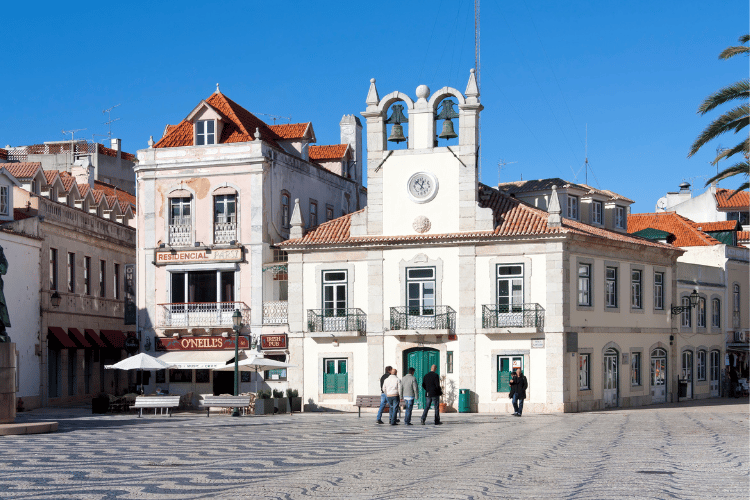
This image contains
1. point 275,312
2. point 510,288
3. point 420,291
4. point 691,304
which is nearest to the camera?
point 510,288

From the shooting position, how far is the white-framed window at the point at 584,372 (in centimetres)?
3681

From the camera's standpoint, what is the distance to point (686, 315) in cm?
4444

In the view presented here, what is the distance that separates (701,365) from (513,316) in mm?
13910

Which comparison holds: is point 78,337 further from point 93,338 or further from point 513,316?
point 513,316

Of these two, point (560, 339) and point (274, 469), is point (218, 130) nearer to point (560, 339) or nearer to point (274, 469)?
point (560, 339)

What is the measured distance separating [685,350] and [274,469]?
103ft

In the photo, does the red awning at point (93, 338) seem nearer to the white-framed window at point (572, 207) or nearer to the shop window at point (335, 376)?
the shop window at point (335, 376)

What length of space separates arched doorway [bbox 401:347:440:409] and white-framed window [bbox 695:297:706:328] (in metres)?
14.0

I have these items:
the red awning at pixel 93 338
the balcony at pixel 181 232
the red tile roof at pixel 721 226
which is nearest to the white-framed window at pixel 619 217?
the red tile roof at pixel 721 226

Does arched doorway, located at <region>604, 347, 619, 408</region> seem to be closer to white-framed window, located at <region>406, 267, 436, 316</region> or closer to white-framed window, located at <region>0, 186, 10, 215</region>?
white-framed window, located at <region>406, 267, 436, 316</region>

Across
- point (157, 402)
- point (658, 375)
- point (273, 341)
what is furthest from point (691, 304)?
point (157, 402)

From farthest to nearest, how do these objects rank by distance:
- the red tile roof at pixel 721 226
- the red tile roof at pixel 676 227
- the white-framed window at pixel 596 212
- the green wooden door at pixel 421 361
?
the red tile roof at pixel 721 226 → the red tile roof at pixel 676 227 → the white-framed window at pixel 596 212 → the green wooden door at pixel 421 361

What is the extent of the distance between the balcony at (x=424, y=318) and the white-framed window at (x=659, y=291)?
376 inches

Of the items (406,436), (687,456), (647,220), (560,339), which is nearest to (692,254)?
(647,220)
